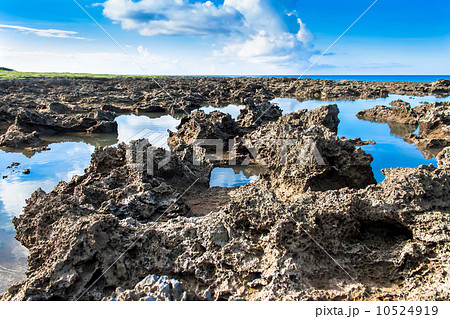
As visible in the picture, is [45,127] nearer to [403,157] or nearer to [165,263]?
[165,263]

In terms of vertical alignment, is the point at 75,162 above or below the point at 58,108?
below

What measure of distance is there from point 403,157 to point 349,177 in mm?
5994

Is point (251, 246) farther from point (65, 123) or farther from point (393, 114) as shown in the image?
point (393, 114)

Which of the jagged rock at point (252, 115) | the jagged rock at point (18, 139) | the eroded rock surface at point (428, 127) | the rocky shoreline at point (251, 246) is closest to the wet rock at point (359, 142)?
the eroded rock surface at point (428, 127)

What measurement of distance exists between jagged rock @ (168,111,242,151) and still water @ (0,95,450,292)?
1.14 metres

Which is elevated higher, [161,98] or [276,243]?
[161,98]

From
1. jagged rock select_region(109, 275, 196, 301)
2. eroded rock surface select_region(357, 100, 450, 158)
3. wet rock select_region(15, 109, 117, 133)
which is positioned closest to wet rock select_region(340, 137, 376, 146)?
eroded rock surface select_region(357, 100, 450, 158)

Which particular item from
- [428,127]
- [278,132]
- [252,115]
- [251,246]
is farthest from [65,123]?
[428,127]

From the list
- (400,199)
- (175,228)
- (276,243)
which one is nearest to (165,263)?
(175,228)

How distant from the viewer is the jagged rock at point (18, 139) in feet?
43.1

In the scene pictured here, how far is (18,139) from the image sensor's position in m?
13.2

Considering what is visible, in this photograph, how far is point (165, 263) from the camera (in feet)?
12.8

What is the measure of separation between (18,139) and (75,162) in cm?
412

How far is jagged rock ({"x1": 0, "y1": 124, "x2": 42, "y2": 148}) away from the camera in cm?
1313
